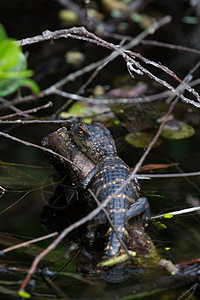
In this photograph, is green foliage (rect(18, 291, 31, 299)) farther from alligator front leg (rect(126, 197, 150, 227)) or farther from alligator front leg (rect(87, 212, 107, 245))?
alligator front leg (rect(126, 197, 150, 227))

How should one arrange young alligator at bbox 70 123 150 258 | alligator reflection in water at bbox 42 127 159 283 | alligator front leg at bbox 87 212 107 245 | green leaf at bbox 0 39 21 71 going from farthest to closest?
1. alligator front leg at bbox 87 212 107 245
2. young alligator at bbox 70 123 150 258
3. alligator reflection in water at bbox 42 127 159 283
4. green leaf at bbox 0 39 21 71

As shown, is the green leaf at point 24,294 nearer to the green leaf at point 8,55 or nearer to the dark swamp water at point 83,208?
the dark swamp water at point 83,208

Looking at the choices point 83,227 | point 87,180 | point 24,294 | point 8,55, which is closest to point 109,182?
point 87,180

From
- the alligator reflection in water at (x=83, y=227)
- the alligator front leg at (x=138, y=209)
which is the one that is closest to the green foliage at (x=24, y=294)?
the alligator reflection in water at (x=83, y=227)

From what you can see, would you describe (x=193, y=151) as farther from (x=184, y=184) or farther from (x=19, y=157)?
(x=19, y=157)

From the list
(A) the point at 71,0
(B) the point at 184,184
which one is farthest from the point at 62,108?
(A) the point at 71,0

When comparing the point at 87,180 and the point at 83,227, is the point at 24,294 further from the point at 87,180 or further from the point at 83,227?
the point at 87,180

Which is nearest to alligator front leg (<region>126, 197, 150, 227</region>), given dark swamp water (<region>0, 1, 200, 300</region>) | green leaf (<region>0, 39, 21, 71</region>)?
dark swamp water (<region>0, 1, 200, 300</region>)
